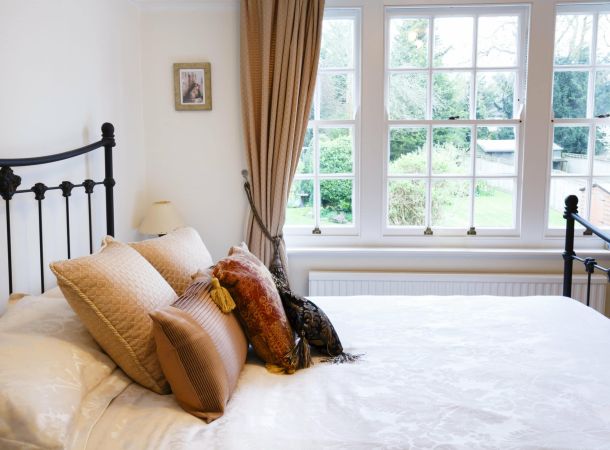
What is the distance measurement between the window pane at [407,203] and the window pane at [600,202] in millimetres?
1049

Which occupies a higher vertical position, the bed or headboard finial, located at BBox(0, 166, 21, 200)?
headboard finial, located at BBox(0, 166, 21, 200)

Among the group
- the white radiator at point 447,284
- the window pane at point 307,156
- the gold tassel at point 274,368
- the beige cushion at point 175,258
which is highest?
the window pane at point 307,156

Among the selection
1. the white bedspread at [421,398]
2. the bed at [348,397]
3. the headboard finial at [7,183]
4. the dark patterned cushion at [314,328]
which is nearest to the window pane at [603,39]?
the white bedspread at [421,398]

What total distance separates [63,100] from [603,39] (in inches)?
121

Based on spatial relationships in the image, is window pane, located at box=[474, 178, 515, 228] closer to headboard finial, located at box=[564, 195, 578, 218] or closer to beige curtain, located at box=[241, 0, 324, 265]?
headboard finial, located at box=[564, 195, 578, 218]

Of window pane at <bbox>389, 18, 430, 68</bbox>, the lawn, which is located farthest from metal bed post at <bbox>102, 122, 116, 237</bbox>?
window pane at <bbox>389, 18, 430, 68</bbox>

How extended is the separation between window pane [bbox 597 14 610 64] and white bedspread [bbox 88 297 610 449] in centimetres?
193

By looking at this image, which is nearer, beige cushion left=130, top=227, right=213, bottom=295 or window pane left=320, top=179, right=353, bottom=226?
beige cushion left=130, top=227, right=213, bottom=295

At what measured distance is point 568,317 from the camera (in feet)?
7.22

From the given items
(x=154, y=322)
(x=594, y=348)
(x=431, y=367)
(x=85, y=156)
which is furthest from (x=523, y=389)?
(x=85, y=156)

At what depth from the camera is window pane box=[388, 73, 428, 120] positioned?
3400mm

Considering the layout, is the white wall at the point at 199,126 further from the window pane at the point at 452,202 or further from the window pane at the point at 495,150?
the window pane at the point at 495,150

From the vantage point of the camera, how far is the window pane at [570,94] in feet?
11.0

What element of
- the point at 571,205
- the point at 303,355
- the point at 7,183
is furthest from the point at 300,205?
the point at 7,183
